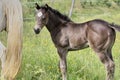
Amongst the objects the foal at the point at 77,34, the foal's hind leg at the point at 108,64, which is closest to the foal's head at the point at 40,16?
the foal at the point at 77,34

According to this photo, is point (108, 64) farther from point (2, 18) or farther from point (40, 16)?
point (2, 18)

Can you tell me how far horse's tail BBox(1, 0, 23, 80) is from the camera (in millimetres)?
4949

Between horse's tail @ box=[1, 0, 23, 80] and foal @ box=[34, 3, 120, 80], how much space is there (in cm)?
71

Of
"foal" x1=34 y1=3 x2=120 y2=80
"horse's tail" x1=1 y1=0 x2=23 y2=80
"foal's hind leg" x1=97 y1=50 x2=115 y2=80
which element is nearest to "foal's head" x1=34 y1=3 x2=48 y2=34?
"foal" x1=34 y1=3 x2=120 y2=80

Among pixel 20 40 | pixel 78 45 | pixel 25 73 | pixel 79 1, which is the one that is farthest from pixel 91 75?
pixel 79 1

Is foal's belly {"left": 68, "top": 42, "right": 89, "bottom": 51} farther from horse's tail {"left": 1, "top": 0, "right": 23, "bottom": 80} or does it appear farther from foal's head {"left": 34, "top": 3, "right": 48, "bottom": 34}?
horse's tail {"left": 1, "top": 0, "right": 23, "bottom": 80}

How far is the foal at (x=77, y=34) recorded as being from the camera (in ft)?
18.1

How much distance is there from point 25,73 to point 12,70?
94cm

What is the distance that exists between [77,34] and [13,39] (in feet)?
4.04

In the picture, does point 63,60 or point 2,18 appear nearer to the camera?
point 2,18

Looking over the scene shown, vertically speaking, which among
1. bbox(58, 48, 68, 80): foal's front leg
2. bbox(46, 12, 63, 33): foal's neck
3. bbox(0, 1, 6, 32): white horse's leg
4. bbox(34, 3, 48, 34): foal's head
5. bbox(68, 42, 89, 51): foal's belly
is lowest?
bbox(58, 48, 68, 80): foal's front leg

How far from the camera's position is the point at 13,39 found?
5.09m

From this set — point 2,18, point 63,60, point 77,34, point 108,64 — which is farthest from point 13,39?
point 108,64

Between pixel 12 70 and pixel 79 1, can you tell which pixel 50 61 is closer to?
pixel 12 70
